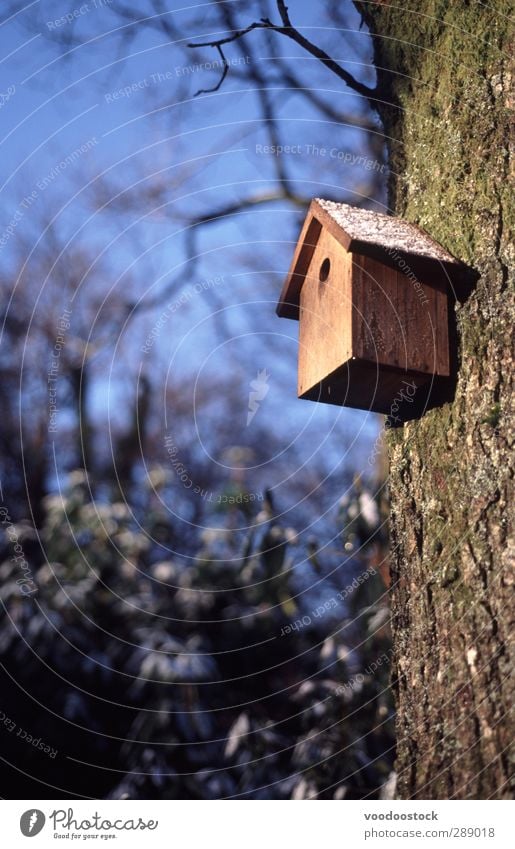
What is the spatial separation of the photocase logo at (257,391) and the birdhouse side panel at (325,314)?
5.93 ft

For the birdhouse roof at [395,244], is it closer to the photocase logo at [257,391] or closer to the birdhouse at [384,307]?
the birdhouse at [384,307]

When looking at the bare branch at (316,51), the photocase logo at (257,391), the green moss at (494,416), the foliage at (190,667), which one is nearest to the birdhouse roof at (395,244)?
the green moss at (494,416)

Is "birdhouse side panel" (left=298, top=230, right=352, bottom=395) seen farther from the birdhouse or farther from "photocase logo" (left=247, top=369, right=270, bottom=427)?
"photocase logo" (left=247, top=369, right=270, bottom=427)

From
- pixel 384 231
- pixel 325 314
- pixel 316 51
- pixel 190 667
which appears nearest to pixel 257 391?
pixel 190 667

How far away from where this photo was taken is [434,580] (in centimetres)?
117

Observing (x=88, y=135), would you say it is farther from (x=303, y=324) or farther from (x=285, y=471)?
(x=303, y=324)

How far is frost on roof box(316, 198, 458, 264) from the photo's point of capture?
47.8 inches

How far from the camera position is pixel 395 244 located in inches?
48.1

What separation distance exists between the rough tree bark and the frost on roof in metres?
0.05
